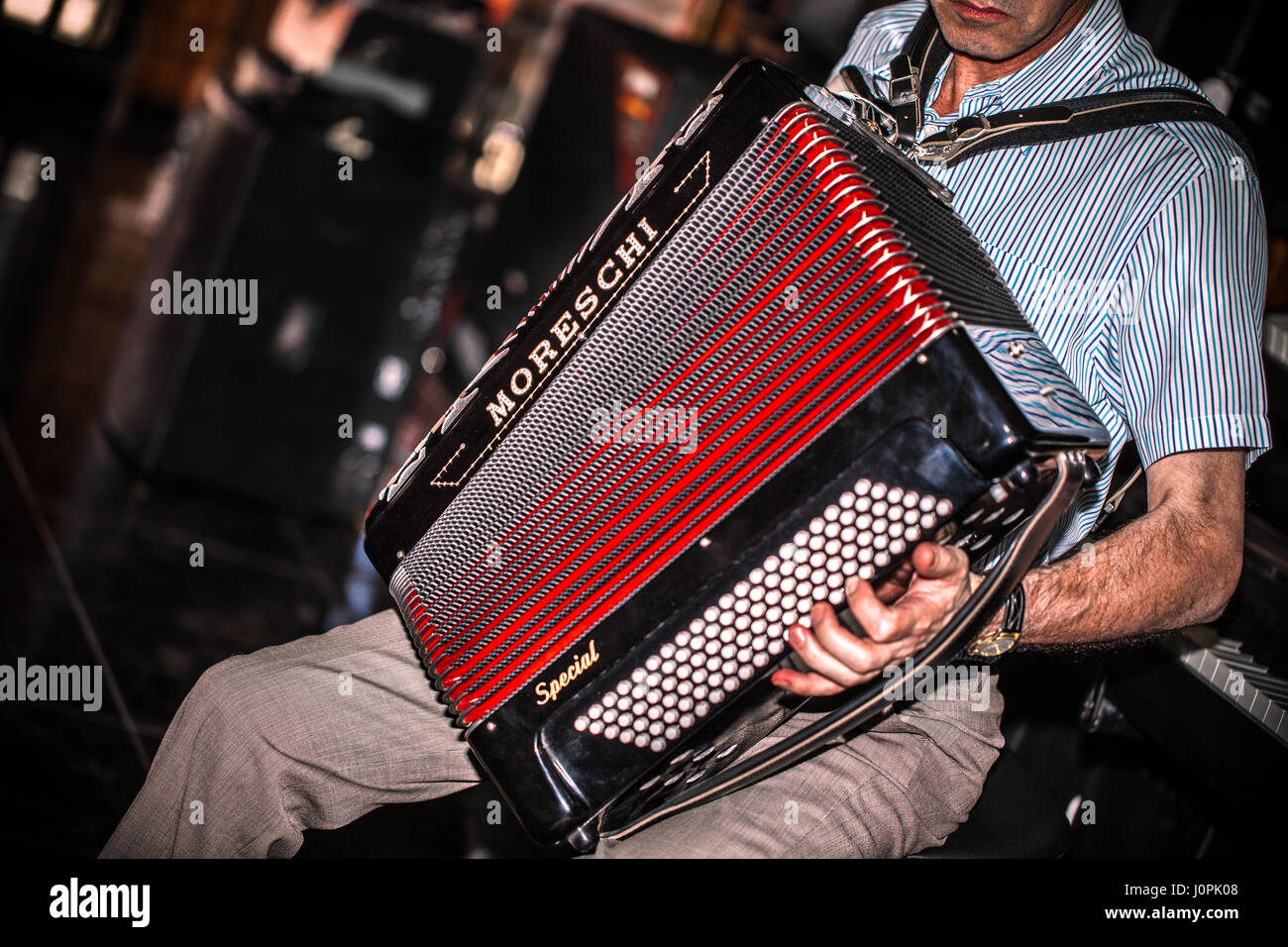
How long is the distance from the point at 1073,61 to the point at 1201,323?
0.48 metres

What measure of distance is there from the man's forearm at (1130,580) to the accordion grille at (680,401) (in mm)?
457

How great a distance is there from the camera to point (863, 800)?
1.71 metres

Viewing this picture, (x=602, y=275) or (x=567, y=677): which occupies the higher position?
(x=602, y=275)

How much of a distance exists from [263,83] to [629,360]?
8.50 ft

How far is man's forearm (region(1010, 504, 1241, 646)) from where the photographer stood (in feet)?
5.16

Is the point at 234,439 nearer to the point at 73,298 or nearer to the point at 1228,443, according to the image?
the point at 73,298

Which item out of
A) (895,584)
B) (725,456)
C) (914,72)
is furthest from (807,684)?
(914,72)

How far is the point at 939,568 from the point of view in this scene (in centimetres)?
134

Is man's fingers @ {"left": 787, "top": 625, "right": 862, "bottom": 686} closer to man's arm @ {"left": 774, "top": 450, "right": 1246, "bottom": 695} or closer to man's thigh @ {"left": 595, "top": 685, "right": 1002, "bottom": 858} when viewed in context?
man's arm @ {"left": 774, "top": 450, "right": 1246, "bottom": 695}

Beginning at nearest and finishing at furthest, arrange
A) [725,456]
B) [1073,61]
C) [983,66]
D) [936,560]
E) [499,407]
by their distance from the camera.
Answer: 1. [936,560]
2. [725,456]
3. [499,407]
4. [1073,61]
5. [983,66]

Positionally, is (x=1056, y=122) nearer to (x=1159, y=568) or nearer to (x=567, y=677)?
(x=1159, y=568)

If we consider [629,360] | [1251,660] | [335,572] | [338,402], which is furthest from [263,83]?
[1251,660]

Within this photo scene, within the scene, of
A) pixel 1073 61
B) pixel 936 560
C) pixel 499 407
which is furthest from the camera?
pixel 1073 61

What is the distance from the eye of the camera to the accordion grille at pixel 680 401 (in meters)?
1.38
